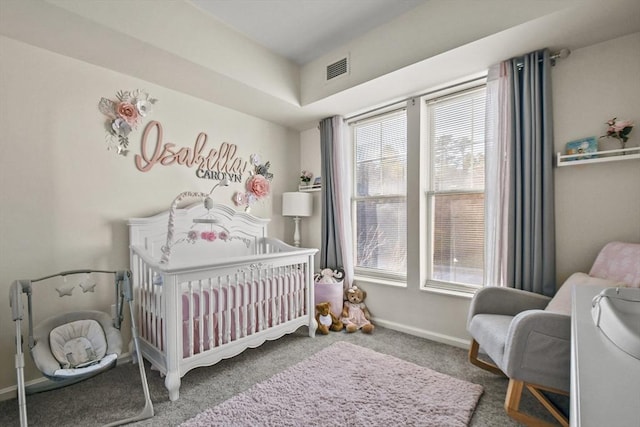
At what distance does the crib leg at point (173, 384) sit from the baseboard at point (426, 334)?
1.83 meters

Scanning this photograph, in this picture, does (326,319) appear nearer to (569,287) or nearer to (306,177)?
(306,177)

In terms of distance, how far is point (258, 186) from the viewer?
3.06 meters

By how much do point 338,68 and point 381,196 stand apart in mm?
1267

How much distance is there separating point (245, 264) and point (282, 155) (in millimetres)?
1698

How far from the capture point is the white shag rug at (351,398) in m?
1.52

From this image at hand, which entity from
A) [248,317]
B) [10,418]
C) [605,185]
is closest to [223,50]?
[248,317]

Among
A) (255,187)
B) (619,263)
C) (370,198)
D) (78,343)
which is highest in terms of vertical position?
(255,187)

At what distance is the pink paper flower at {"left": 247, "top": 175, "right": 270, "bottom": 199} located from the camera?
120 inches

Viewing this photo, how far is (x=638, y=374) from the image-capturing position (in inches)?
18.8

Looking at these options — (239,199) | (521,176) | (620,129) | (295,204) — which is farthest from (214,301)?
(620,129)

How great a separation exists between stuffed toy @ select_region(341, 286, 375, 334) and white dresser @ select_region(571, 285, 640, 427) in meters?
2.16

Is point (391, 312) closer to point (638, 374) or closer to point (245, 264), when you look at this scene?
point (245, 264)

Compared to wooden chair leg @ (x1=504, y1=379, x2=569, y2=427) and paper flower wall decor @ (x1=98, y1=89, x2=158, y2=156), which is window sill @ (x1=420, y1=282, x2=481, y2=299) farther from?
paper flower wall decor @ (x1=98, y1=89, x2=158, y2=156)

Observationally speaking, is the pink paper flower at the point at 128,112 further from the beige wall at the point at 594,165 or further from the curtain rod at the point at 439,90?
the beige wall at the point at 594,165
